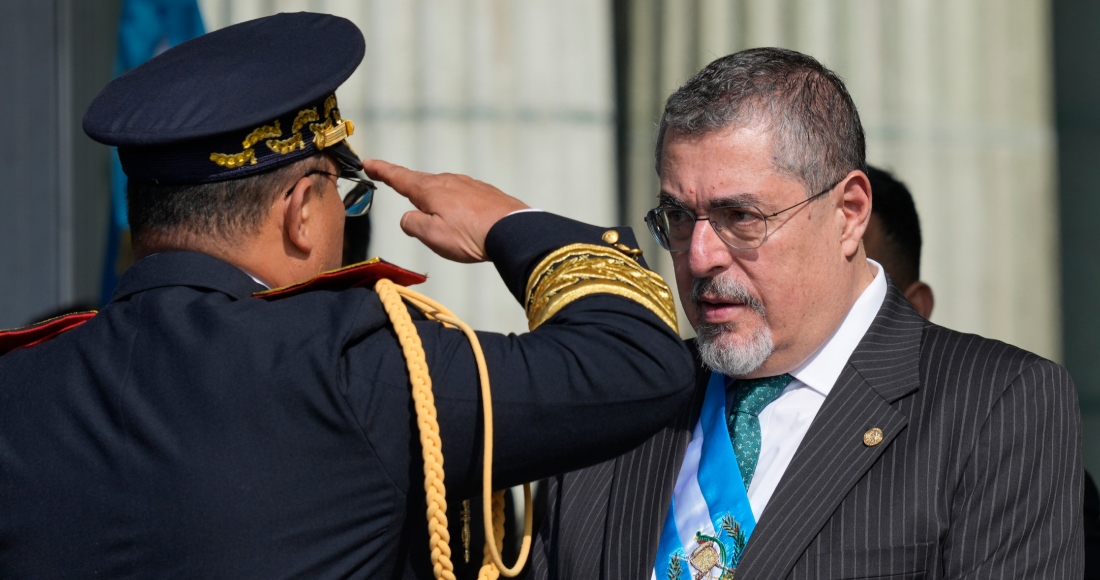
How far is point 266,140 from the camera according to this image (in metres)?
1.64

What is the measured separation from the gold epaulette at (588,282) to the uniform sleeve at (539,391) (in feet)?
0.05

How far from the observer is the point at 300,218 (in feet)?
5.48

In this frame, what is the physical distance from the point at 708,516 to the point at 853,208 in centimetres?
74

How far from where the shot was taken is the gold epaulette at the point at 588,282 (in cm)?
157

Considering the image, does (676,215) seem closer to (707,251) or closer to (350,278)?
(707,251)

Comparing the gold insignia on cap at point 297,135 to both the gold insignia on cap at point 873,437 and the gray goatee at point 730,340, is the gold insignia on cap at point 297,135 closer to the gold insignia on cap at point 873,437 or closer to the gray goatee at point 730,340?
the gray goatee at point 730,340

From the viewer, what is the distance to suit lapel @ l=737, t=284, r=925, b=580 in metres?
2.05

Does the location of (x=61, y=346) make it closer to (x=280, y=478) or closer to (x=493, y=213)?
(x=280, y=478)

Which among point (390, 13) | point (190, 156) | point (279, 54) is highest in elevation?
point (390, 13)

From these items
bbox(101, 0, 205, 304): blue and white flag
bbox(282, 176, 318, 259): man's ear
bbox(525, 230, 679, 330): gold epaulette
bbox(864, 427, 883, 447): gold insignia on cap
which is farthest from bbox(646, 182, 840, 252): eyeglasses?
bbox(101, 0, 205, 304): blue and white flag

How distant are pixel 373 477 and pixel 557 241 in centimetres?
44

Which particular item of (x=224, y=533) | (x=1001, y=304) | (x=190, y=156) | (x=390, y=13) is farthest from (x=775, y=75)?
(x=1001, y=304)

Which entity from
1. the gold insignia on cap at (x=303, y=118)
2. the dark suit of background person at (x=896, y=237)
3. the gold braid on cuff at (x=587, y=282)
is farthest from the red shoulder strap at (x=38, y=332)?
the dark suit of background person at (x=896, y=237)

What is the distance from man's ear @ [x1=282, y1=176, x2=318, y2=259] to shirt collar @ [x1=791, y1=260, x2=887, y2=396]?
113 cm
